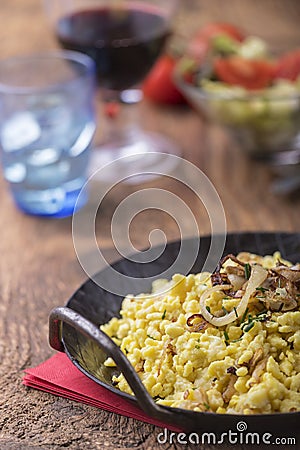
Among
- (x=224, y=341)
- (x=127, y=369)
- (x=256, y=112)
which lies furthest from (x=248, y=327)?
(x=256, y=112)

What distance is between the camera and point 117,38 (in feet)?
7.52

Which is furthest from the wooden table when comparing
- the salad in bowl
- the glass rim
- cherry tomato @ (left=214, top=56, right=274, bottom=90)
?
the glass rim

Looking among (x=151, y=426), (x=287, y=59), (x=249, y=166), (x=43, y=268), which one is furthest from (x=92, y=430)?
(x=287, y=59)

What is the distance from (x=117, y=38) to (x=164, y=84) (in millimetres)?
426

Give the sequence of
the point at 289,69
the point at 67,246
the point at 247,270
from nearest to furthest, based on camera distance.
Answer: the point at 247,270
the point at 67,246
the point at 289,69

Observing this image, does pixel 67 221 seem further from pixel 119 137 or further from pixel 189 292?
pixel 189 292

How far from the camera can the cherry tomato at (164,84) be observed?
8.80 ft

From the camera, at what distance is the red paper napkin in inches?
50.3

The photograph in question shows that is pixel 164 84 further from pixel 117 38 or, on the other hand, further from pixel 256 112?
pixel 256 112

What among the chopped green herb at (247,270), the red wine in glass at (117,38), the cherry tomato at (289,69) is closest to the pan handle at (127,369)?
the chopped green herb at (247,270)

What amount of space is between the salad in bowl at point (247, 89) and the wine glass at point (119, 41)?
0.13 metres

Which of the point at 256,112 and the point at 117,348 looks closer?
the point at 117,348

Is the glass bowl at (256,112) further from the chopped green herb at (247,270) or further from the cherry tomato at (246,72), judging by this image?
the chopped green herb at (247,270)

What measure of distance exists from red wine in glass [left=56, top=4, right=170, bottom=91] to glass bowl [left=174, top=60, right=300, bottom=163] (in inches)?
4.8
